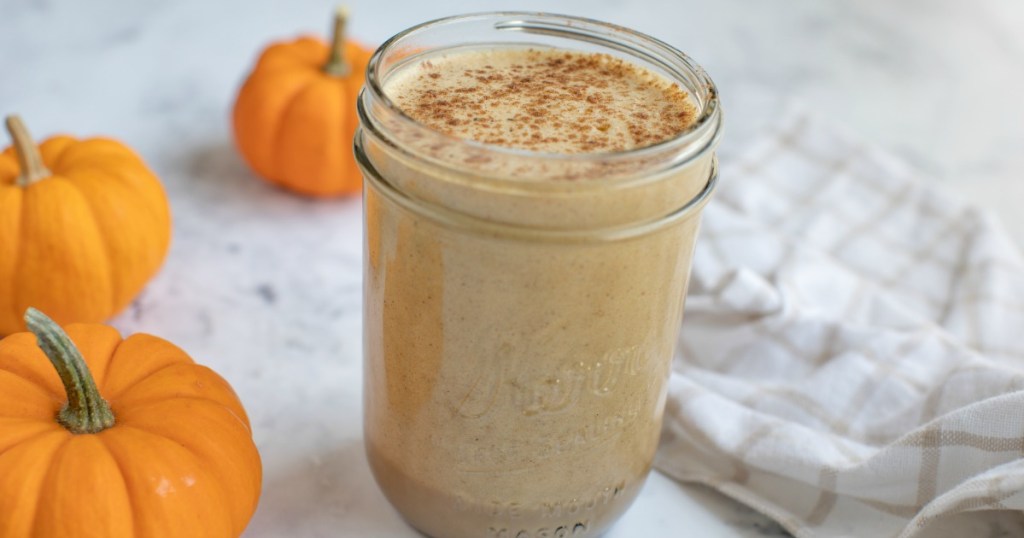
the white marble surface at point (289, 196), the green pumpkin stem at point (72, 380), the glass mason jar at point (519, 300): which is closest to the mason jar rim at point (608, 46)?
the glass mason jar at point (519, 300)

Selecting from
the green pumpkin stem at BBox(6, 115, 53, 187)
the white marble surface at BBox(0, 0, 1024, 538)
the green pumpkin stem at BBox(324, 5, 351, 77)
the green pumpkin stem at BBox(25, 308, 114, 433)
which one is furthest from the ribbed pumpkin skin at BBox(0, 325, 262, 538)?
the green pumpkin stem at BBox(324, 5, 351, 77)

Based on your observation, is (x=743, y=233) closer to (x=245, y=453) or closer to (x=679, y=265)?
(x=679, y=265)

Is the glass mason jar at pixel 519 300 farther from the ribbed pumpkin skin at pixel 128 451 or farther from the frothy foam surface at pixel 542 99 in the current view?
the ribbed pumpkin skin at pixel 128 451

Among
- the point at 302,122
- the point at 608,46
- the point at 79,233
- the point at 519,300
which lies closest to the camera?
the point at 519,300

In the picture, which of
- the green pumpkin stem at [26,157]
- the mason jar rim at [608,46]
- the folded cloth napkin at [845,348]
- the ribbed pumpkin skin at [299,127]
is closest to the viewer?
the mason jar rim at [608,46]

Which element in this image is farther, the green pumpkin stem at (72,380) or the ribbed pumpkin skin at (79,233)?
the ribbed pumpkin skin at (79,233)

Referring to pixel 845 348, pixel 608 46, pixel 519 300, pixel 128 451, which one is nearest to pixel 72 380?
pixel 128 451

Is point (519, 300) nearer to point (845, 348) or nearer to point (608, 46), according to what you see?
point (608, 46)
